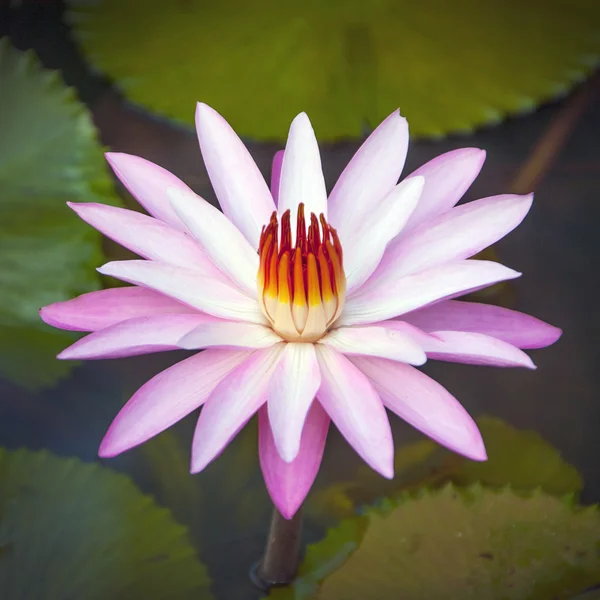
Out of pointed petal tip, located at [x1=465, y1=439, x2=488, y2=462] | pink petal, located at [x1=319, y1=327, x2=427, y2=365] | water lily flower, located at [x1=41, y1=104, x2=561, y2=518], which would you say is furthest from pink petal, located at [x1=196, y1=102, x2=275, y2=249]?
pointed petal tip, located at [x1=465, y1=439, x2=488, y2=462]

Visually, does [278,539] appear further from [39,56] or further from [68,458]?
[39,56]

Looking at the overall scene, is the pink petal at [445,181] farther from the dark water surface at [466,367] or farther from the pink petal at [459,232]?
the dark water surface at [466,367]

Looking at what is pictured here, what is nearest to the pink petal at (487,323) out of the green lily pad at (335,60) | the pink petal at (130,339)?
the pink petal at (130,339)

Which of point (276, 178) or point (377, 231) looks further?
point (276, 178)

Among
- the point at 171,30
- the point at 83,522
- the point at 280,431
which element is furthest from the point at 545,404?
the point at 171,30

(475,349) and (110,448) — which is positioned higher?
(475,349)

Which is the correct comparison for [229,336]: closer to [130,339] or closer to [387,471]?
[130,339]

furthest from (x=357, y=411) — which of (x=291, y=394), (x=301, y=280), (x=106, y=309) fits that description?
(x=106, y=309)
